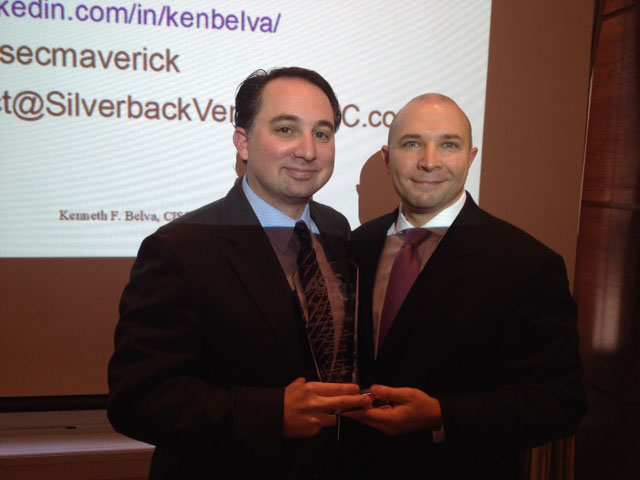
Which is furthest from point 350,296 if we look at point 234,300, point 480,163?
point 480,163

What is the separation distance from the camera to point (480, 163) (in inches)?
82.8

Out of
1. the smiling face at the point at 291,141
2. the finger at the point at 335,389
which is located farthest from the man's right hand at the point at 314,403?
the smiling face at the point at 291,141

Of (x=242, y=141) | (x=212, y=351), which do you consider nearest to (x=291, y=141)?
(x=242, y=141)

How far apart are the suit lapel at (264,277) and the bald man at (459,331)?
198 mm

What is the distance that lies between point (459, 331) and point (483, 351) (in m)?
0.09

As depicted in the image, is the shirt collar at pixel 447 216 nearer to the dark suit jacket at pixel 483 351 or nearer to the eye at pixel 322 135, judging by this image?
the dark suit jacket at pixel 483 351

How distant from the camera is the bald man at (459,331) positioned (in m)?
1.10

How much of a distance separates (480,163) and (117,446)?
6.71 feet

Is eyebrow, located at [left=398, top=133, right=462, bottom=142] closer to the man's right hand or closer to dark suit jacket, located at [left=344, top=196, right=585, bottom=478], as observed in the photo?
dark suit jacket, located at [left=344, top=196, right=585, bottom=478]

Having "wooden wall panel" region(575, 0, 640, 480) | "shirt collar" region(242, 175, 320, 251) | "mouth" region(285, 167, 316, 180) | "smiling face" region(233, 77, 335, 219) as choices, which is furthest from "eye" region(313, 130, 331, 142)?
"wooden wall panel" region(575, 0, 640, 480)

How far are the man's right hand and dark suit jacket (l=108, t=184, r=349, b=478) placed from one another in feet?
0.09

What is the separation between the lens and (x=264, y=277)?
113 cm

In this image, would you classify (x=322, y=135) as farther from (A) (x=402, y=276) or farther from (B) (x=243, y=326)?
(B) (x=243, y=326)

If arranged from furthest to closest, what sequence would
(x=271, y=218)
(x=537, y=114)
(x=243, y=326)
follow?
(x=537, y=114)
(x=271, y=218)
(x=243, y=326)
